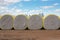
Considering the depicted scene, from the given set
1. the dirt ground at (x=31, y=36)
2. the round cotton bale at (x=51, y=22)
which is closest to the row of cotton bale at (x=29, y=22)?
the round cotton bale at (x=51, y=22)

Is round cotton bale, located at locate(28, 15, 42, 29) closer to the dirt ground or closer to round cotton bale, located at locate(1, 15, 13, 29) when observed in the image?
round cotton bale, located at locate(1, 15, 13, 29)

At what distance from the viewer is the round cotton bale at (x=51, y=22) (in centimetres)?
206

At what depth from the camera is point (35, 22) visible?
6.84ft

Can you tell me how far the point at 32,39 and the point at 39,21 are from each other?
92cm

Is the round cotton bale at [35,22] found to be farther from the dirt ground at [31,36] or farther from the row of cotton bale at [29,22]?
the dirt ground at [31,36]

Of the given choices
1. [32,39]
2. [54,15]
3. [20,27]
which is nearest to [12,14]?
[20,27]

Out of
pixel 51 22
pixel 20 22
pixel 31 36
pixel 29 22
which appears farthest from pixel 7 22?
pixel 31 36

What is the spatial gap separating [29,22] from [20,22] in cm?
14

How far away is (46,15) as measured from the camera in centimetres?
221

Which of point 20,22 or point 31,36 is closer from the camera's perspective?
point 31,36

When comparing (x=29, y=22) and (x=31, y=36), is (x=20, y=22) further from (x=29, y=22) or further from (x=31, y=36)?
(x=31, y=36)

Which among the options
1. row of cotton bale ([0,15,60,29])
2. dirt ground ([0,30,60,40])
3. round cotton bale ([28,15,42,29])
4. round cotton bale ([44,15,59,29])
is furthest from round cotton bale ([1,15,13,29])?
dirt ground ([0,30,60,40])

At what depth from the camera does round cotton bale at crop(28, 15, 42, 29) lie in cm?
205

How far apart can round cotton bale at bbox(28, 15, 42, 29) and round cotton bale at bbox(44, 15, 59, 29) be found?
4.2 inches
